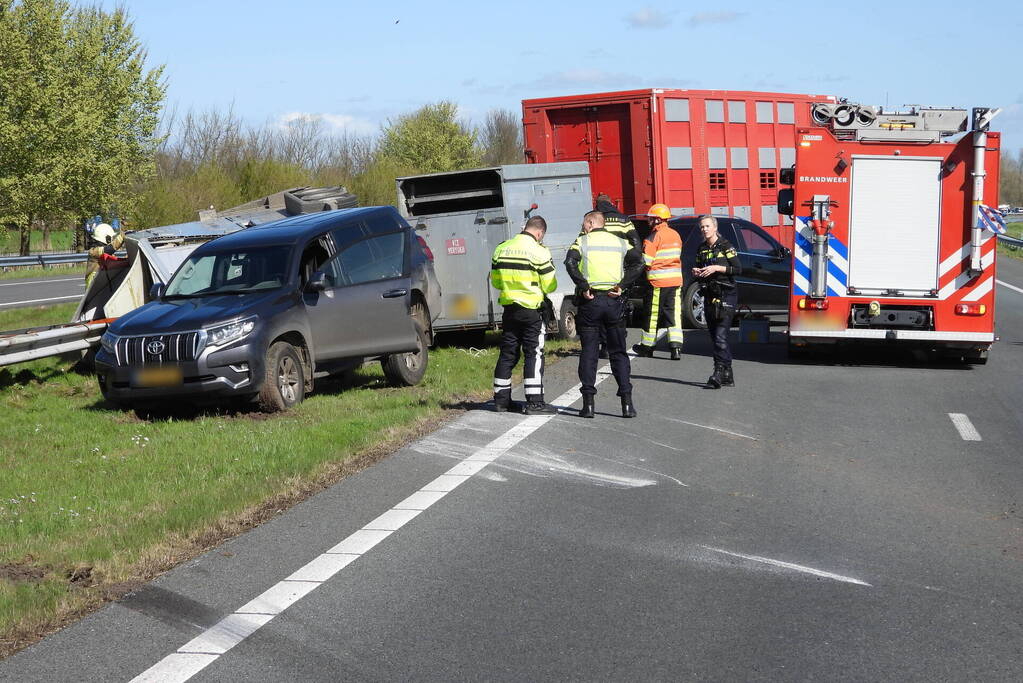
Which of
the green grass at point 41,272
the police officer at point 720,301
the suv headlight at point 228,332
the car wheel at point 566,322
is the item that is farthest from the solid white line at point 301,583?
the green grass at point 41,272

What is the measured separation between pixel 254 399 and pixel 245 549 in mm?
5038

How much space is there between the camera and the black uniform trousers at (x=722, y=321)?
1293cm

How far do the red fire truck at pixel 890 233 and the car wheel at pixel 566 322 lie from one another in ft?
11.8

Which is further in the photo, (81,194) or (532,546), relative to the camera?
(81,194)

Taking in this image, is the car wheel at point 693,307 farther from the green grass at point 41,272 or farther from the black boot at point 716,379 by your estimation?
the green grass at point 41,272

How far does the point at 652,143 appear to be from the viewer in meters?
20.7

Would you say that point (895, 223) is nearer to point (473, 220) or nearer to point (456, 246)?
point (473, 220)

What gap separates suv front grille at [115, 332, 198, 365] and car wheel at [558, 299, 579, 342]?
7.15 metres

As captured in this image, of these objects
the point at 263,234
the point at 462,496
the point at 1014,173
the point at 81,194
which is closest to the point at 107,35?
the point at 81,194

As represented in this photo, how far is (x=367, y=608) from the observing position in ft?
17.9

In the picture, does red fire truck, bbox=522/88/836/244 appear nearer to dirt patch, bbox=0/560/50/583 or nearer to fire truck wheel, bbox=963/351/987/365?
fire truck wheel, bbox=963/351/987/365

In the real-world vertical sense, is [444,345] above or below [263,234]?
below

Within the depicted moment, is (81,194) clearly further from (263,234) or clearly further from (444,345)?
(263,234)

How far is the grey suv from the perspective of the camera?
11148 mm
